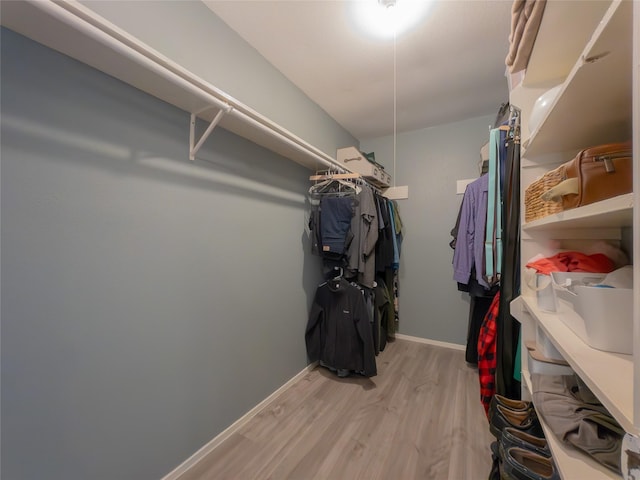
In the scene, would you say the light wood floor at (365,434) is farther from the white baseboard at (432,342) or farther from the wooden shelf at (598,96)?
the wooden shelf at (598,96)

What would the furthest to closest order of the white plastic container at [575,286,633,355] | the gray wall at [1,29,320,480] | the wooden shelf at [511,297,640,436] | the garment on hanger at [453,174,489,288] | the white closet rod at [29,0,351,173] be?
the garment on hanger at [453,174,489,288], the gray wall at [1,29,320,480], the white closet rod at [29,0,351,173], the white plastic container at [575,286,633,355], the wooden shelf at [511,297,640,436]

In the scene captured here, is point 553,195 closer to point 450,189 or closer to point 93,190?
point 93,190

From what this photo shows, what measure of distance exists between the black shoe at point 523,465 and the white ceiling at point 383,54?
2.06 meters

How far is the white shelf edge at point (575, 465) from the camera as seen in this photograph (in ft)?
1.88

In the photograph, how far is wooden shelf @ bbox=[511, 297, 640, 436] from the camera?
389 mm

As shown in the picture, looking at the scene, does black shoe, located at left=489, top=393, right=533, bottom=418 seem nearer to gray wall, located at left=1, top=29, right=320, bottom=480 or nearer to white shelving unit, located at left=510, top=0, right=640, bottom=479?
white shelving unit, located at left=510, top=0, right=640, bottom=479

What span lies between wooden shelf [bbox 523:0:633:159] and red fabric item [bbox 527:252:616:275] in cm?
39

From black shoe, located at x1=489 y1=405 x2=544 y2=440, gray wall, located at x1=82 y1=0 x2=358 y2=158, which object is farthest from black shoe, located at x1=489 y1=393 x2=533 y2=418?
gray wall, located at x1=82 y1=0 x2=358 y2=158

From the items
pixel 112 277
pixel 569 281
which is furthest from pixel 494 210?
pixel 112 277

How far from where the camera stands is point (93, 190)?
985 mm

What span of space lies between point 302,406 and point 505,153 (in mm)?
2094

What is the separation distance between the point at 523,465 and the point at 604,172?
0.98m

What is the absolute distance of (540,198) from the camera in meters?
0.89

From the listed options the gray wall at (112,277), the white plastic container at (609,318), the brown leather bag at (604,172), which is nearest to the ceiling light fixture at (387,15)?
the gray wall at (112,277)
